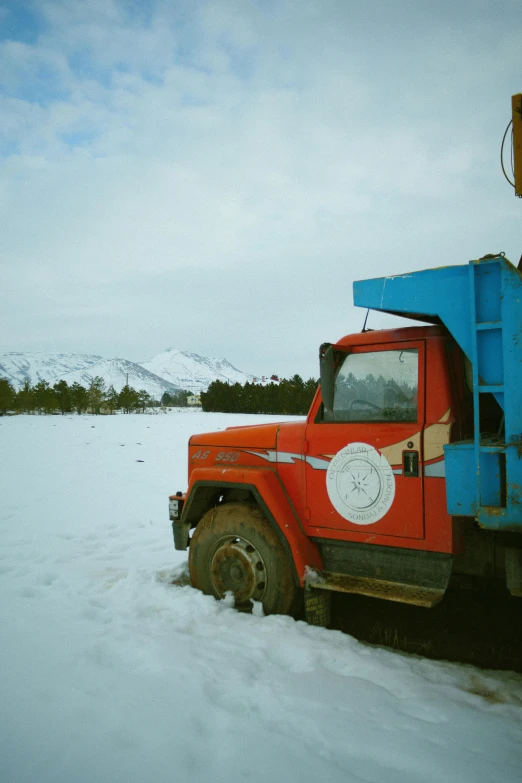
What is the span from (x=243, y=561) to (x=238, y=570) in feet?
0.37

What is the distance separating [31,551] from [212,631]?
3.14 metres

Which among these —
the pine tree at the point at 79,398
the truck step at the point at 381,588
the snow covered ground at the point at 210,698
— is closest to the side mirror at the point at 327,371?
the truck step at the point at 381,588

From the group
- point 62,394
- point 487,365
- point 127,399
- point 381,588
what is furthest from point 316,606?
point 127,399

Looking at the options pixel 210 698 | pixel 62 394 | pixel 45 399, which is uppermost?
pixel 62 394

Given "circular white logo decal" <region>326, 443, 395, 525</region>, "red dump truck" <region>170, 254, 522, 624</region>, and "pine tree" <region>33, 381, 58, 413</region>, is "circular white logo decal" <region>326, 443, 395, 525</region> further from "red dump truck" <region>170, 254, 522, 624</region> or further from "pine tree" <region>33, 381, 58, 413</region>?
"pine tree" <region>33, 381, 58, 413</region>

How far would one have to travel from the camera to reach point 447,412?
358 centimetres

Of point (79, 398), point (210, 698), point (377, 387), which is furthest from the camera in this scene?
point (79, 398)

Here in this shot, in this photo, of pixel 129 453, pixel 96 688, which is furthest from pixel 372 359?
pixel 129 453

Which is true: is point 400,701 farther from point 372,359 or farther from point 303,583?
point 372,359

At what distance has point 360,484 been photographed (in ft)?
12.6

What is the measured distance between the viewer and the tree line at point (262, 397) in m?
70.6

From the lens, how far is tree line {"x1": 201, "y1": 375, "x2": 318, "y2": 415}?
7056 cm

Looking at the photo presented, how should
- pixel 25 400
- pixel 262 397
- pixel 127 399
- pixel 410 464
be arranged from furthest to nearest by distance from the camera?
1. pixel 127 399
2. pixel 25 400
3. pixel 262 397
4. pixel 410 464

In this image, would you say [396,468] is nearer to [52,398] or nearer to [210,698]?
[210,698]
